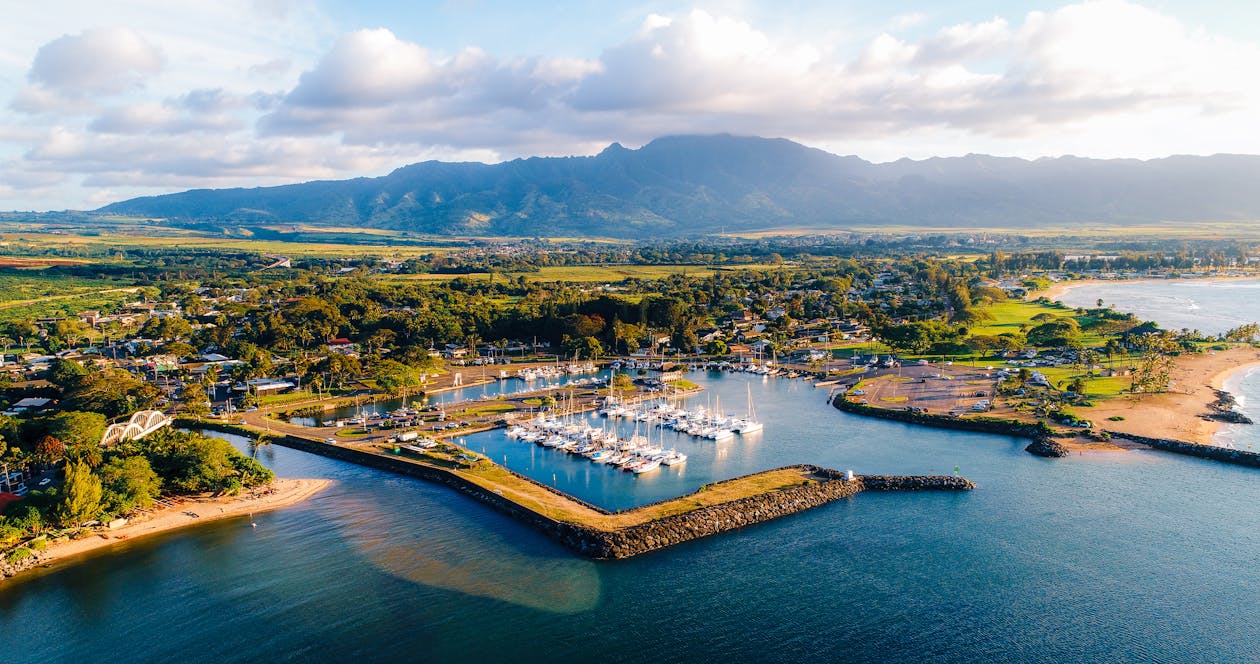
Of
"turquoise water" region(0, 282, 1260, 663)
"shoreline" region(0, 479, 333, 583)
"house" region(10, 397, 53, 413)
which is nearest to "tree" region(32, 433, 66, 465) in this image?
"shoreline" region(0, 479, 333, 583)

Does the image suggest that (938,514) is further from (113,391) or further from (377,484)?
(113,391)

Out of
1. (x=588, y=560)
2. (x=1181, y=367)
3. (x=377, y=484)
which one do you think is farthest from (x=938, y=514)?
(x=1181, y=367)

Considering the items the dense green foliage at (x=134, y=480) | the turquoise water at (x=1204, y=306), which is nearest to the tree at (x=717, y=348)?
the turquoise water at (x=1204, y=306)

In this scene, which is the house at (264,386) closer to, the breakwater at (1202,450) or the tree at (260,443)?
the tree at (260,443)

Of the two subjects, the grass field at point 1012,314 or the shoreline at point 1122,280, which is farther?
the shoreline at point 1122,280

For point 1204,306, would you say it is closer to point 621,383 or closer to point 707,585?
point 621,383

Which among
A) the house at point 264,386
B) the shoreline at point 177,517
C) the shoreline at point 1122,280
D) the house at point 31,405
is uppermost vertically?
the shoreline at point 1122,280
